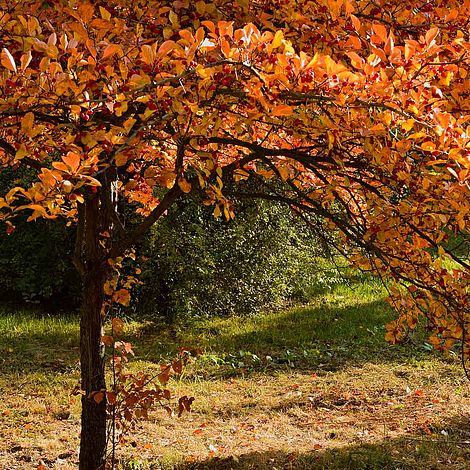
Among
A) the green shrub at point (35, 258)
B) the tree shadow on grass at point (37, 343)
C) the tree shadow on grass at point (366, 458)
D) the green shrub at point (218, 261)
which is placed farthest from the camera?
the green shrub at point (35, 258)

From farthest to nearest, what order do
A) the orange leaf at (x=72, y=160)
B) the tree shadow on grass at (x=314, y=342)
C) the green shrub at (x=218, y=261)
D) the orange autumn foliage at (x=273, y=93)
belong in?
the green shrub at (x=218, y=261)
the tree shadow on grass at (x=314, y=342)
the orange autumn foliage at (x=273, y=93)
the orange leaf at (x=72, y=160)

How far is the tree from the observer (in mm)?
1840

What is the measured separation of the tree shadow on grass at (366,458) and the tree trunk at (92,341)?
0.82m

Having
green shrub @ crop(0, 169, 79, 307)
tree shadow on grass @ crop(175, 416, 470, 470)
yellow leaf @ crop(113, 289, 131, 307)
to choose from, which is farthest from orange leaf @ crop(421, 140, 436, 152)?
green shrub @ crop(0, 169, 79, 307)

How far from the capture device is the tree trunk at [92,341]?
11.3ft

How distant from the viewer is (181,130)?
7.48 feet

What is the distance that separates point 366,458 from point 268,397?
1.49m

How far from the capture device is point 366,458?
161 inches

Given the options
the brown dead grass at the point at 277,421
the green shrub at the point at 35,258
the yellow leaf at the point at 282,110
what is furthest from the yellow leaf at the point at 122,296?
the green shrub at the point at 35,258

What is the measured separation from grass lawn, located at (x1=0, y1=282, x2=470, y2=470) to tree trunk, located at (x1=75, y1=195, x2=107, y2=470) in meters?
0.56

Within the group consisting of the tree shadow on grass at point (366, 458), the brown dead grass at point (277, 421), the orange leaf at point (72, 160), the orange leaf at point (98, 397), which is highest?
the orange leaf at point (72, 160)

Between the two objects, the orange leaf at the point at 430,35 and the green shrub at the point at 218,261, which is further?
the green shrub at the point at 218,261

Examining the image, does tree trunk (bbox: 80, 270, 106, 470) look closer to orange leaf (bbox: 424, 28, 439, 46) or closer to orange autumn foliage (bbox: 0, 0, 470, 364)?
orange autumn foliage (bbox: 0, 0, 470, 364)

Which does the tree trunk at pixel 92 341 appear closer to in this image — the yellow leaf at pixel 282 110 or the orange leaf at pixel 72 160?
the orange leaf at pixel 72 160
